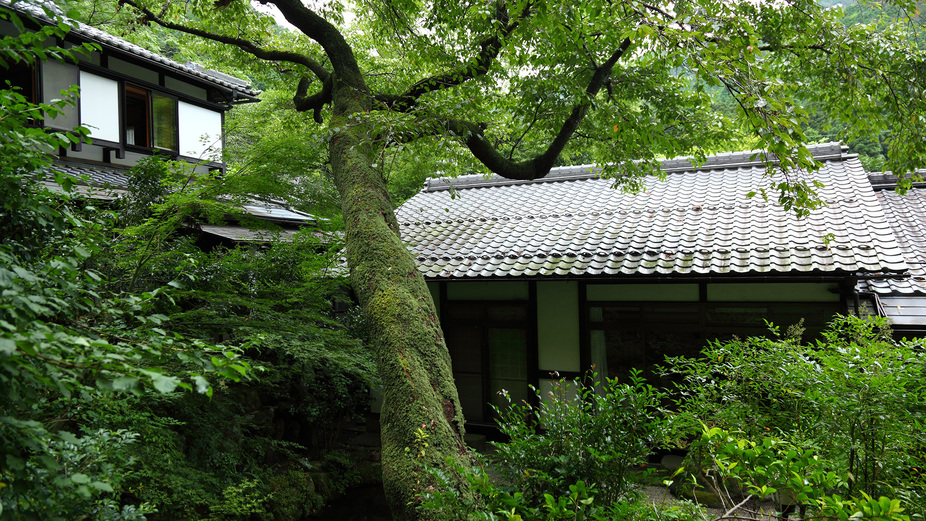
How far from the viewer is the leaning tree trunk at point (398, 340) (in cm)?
294

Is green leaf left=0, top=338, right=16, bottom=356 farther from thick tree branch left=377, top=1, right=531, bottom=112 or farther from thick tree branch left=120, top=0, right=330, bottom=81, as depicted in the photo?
thick tree branch left=120, top=0, right=330, bottom=81

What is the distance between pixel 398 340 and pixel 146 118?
10196mm

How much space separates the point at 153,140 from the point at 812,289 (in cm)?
1213

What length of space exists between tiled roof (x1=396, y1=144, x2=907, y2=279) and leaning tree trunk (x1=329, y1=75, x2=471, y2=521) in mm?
1462

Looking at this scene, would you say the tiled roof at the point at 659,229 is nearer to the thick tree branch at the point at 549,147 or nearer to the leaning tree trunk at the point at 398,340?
the thick tree branch at the point at 549,147

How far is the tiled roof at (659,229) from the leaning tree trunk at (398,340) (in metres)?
1.46

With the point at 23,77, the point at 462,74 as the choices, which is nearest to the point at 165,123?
the point at 23,77

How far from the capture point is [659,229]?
7.89 meters

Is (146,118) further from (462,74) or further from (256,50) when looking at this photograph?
(462,74)

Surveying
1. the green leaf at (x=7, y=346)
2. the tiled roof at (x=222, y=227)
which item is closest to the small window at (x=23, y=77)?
the tiled roof at (x=222, y=227)

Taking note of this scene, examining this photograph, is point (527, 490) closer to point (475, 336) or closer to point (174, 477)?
point (174, 477)

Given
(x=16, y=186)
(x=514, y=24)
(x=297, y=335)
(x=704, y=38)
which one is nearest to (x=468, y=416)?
(x=297, y=335)

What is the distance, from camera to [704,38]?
4.18m

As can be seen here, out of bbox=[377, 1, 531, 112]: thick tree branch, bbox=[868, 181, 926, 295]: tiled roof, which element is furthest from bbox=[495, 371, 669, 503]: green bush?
bbox=[868, 181, 926, 295]: tiled roof
